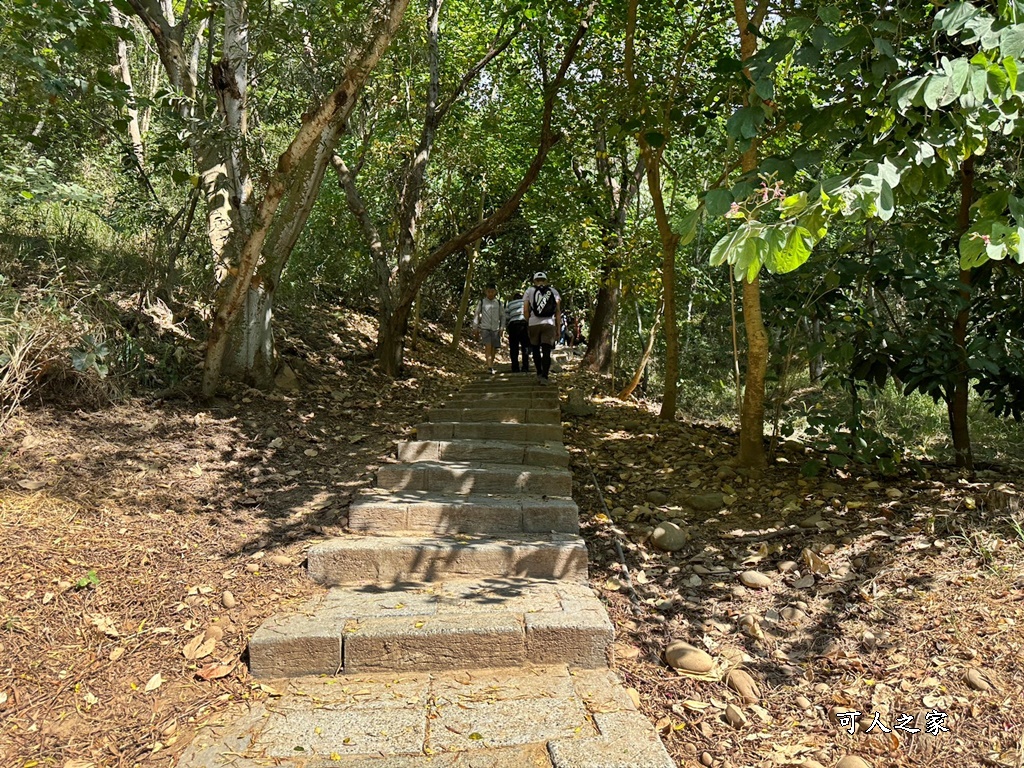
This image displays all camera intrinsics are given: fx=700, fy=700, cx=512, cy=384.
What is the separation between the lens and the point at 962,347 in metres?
5.01

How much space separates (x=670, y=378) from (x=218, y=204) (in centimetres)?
500

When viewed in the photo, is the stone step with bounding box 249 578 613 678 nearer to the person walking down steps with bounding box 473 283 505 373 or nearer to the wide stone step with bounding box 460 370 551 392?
the wide stone step with bounding box 460 370 551 392

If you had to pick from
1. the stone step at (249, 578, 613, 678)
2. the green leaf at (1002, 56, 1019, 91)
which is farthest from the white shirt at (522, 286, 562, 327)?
the green leaf at (1002, 56, 1019, 91)

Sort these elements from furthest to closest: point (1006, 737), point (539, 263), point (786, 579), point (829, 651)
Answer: point (539, 263)
point (786, 579)
point (829, 651)
point (1006, 737)

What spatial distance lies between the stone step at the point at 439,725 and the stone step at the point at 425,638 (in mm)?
69

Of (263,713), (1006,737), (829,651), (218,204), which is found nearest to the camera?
(1006,737)

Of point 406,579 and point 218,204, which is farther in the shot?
point 218,204

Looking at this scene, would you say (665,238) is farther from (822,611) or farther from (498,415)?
(822,611)

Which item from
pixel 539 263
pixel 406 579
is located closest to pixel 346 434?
pixel 406 579

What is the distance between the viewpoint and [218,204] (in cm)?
698

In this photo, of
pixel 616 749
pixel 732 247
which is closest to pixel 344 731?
pixel 616 749

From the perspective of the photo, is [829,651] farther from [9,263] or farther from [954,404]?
[9,263]

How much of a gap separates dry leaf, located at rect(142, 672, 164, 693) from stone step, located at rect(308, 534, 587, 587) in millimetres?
1058

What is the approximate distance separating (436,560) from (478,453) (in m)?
1.79
